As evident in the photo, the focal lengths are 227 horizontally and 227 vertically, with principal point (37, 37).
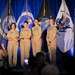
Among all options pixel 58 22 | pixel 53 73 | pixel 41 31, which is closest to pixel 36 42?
pixel 41 31

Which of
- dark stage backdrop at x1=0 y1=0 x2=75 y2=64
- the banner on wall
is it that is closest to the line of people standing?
the banner on wall

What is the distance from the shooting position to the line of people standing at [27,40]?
7.62 metres

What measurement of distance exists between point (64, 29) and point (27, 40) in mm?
1351

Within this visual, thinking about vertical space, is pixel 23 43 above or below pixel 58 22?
below

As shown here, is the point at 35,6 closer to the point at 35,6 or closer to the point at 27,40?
the point at 35,6

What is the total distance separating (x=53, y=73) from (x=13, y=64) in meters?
5.91

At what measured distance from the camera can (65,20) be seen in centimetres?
795

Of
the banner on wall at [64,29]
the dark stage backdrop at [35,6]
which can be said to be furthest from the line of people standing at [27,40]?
the dark stage backdrop at [35,6]

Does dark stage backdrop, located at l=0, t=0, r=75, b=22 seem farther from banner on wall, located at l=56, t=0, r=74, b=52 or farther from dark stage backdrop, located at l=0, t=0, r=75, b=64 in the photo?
banner on wall, located at l=56, t=0, r=74, b=52

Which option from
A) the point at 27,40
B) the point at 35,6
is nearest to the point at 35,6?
the point at 35,6

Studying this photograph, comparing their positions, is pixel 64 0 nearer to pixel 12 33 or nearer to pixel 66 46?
pixel 66 46

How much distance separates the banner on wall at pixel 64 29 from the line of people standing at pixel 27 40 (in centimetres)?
22

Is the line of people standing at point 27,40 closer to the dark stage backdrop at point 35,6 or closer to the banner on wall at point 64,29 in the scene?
the banner on wall at point 64,29

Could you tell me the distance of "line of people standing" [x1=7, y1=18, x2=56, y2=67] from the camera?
762 cm
